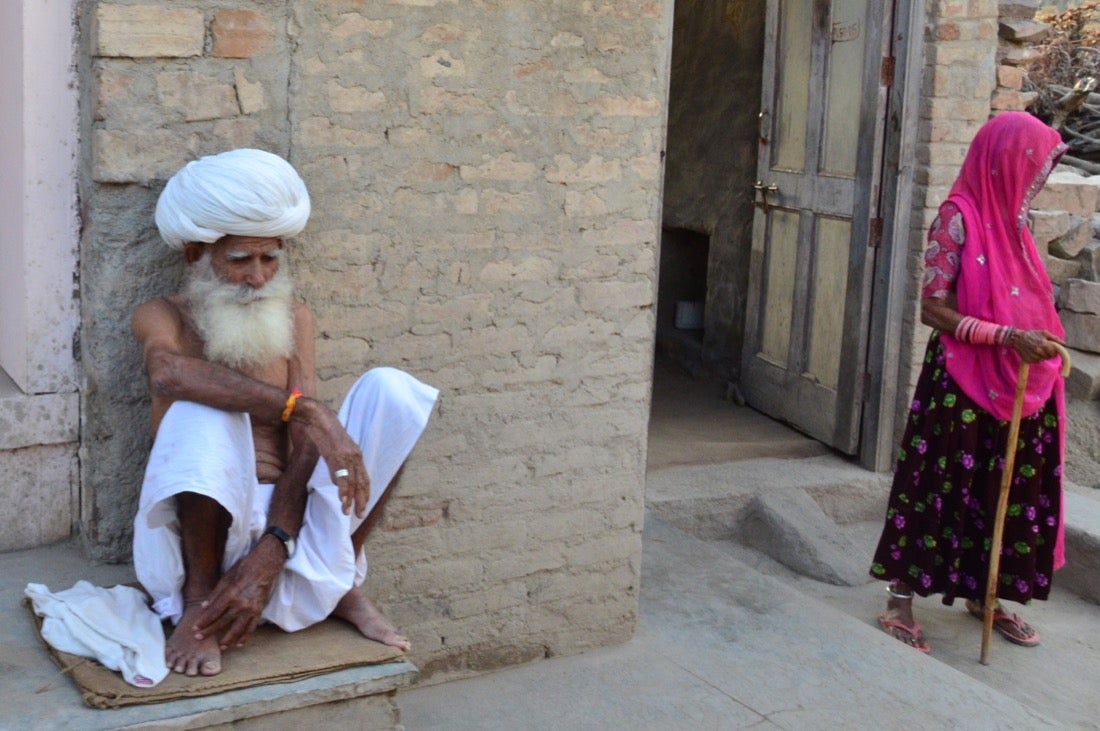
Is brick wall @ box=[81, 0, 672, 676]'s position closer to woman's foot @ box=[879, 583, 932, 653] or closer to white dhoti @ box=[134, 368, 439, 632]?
Answer: white dhoti @ box=[134, 368, 439, 632]

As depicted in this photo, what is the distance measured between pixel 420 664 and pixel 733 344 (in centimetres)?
378

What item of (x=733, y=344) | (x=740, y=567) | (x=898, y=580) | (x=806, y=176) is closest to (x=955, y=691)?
(x=898, y=580)

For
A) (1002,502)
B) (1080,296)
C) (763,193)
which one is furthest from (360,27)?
(1080,296)

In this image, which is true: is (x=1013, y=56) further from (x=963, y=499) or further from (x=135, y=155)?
(x=135, y=155)

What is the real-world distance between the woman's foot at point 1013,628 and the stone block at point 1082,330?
210cm

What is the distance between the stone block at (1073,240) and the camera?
6504 millimetres

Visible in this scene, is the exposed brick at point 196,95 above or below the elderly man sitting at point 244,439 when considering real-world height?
above

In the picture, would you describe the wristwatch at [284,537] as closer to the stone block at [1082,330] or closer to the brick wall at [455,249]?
the brick wall at [455,249]

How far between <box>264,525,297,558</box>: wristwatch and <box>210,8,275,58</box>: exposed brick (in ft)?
3.75

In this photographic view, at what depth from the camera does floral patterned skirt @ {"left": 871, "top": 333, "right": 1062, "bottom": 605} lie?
4.44 m

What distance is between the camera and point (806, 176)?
6164mm

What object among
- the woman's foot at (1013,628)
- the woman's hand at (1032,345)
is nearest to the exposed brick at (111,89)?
the woman's hand at (1032,345)

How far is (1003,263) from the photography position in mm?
4309

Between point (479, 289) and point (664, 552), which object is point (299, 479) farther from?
point (664, 552)
